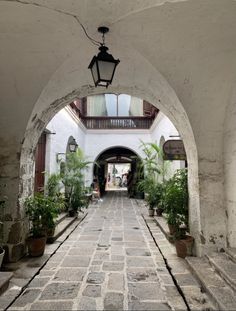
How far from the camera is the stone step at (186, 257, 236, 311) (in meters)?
2.52

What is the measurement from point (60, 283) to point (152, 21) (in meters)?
3.35

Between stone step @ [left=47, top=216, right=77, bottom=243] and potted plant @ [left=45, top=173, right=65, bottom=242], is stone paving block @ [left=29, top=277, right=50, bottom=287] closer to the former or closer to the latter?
potted plant @ [left=45, top=173, right=65, bottom=242]

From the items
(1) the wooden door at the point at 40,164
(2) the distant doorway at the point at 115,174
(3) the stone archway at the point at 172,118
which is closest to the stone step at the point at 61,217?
(1) the wooden door at the point at 40,164

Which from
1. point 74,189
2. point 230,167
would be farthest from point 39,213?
point 74,189

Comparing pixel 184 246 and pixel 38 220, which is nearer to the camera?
pixel 184 246

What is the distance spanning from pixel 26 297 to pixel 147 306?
133cm

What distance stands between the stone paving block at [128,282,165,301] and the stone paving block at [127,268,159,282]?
12 centimetres

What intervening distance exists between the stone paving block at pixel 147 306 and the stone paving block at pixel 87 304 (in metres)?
0.38

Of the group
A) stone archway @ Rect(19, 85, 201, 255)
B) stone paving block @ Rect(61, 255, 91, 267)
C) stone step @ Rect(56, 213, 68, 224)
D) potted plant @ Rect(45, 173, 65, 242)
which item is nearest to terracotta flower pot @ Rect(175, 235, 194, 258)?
stone archway @ Rect(19, 85, 201, 255)

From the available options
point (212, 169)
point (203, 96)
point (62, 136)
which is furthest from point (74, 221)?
point (203, 96)

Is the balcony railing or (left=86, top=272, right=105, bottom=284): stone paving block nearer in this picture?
(left=86, top=272, right=105, bottom=284): stone paving block

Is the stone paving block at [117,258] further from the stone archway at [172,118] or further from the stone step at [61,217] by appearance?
the stone step at [61,217]

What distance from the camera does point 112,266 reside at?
3746 mm

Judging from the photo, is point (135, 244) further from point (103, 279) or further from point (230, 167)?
point (230, 167)
